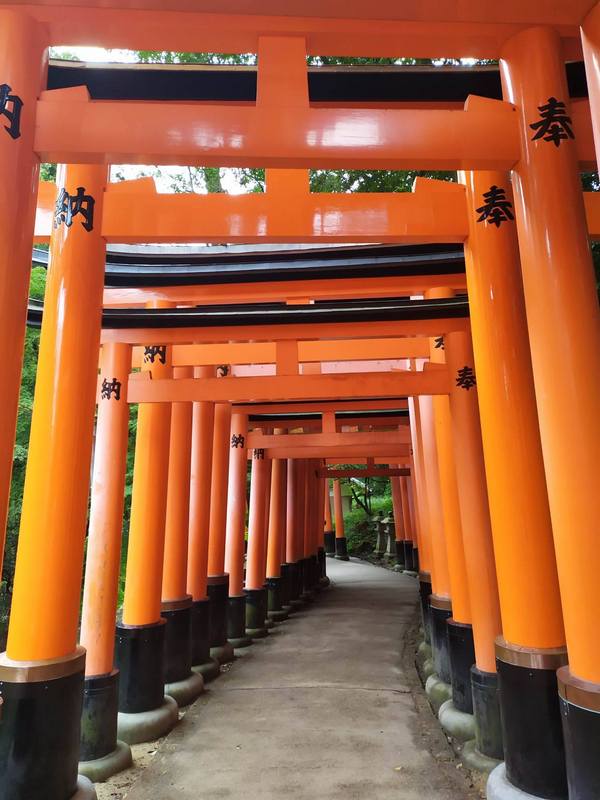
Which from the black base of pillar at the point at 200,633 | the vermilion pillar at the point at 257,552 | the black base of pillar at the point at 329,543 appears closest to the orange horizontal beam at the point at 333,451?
the vermilion pillar at the point at 257,552

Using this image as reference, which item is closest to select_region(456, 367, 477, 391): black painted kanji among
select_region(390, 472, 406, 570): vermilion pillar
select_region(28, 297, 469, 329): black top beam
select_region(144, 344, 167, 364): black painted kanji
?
select_region(28, 297, 469, 329): black top beam

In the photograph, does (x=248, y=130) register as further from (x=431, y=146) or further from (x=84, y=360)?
(x=84, y=360)

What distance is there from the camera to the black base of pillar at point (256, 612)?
456 inches

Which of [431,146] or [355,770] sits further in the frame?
[355,770]

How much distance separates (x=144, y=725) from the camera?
5977 millimetres

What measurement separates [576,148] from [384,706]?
615 cm

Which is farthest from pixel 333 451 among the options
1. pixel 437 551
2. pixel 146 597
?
pixel 146 597

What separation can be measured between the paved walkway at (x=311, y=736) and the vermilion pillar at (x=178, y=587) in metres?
0.36

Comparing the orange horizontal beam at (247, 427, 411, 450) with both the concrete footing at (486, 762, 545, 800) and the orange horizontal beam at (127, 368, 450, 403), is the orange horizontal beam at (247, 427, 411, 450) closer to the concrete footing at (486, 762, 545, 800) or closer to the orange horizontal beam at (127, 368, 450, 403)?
the orange horizontal beam at (127, 368, 450, 403)

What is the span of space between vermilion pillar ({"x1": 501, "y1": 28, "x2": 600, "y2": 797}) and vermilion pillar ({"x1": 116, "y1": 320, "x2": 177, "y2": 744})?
446 centimetres

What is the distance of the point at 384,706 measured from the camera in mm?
6906

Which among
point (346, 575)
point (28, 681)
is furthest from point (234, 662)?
point (346, 575)

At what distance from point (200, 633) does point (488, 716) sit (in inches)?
188

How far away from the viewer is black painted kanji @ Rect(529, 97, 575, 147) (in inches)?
128
